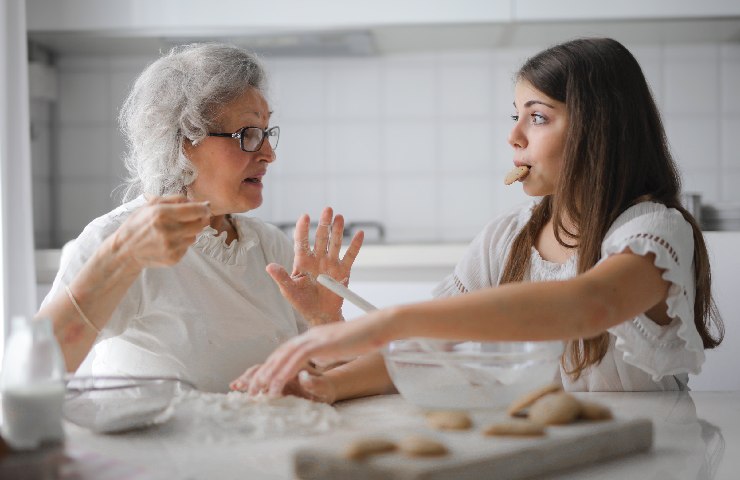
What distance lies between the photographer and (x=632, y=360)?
4.28 ft

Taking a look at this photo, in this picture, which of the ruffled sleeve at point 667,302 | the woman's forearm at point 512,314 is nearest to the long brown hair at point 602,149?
the ruffled sleeve at point 667,302

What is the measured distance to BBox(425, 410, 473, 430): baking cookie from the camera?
2.77ft

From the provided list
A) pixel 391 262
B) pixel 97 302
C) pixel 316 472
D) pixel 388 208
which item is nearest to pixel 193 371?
pixel 97 302

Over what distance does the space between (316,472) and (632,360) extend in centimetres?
72

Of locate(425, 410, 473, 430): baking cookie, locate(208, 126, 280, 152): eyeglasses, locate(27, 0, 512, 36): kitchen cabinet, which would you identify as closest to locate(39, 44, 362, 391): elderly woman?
locate(208, 126, 280, 152): eyeglasses

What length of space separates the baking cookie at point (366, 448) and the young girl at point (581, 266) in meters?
0.17

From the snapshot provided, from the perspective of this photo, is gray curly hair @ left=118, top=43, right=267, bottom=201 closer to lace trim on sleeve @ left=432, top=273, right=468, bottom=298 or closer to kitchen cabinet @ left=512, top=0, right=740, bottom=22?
lace trim on sleeve @ left=432, top=273, right=468, bottom=298

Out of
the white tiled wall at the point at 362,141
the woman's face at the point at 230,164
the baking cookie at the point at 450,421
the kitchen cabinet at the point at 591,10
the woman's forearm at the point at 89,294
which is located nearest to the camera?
the baking cookie at the point at 450,421

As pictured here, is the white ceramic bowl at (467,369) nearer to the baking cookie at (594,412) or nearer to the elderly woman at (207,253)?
the baking cookie at (594,412)

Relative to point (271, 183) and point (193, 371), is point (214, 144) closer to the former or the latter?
point (193, 371)

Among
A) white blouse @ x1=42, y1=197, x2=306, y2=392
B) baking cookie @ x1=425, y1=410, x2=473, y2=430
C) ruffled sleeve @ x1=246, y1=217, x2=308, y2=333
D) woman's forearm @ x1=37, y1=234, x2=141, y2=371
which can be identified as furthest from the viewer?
ruffled sleeve @ x1=246, y1=217, x2=308, y2=333

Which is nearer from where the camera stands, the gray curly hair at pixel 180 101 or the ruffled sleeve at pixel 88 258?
the ruffled sleeve at pixel 88 258

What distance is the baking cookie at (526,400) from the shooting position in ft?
2.85

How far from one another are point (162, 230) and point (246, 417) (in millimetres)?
331
